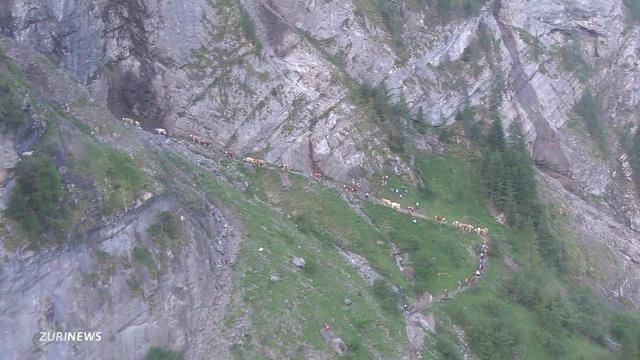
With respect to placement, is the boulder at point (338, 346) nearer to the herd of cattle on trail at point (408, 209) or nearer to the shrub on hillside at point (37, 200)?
the herd of cattle on trail at point (408, 209)

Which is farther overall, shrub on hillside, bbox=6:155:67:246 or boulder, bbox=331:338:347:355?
boulder, bbox=331:338:347:355

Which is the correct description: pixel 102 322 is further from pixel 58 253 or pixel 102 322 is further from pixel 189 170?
pixel 189 170

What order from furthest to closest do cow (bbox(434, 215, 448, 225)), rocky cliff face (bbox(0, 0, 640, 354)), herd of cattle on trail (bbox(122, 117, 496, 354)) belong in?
cow (bbox(434, 215, 448, 225)), rocky cliff face (bbox(0, 0, 640, 354)), herd of cattle on trail (bbox(122, 117, 496, 354))

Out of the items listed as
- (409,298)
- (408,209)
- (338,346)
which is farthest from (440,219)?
(338,346)

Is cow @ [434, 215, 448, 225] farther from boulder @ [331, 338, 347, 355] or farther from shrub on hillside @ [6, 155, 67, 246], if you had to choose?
shrub on hillside @ [6, 155, 67, 246]

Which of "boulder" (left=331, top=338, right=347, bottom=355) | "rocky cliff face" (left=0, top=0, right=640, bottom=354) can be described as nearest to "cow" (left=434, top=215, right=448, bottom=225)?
"rocky cliff face" (left=0, top=0, right=640, bottom=354)

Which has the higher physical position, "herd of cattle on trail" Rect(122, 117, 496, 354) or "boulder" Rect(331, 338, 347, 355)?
"herd of cattle on trail" Rect(122, 117, 496, 354)

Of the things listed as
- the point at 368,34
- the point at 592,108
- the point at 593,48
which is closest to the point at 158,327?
the point at 368,34

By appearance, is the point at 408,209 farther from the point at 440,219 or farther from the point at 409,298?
the point at 409,298
